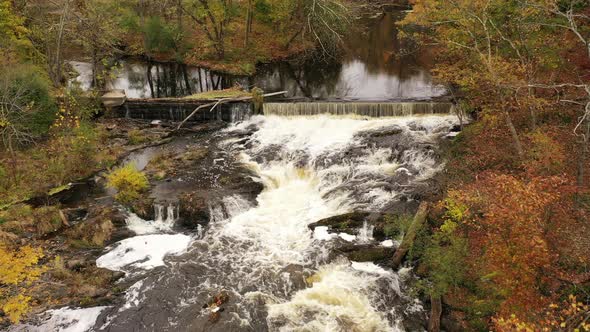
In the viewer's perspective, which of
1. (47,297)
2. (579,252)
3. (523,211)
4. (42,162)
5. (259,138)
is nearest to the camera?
(523,211)

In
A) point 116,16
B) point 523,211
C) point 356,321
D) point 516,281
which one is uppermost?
point 116,16

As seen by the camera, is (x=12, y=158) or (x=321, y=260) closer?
(x=321, y=260)

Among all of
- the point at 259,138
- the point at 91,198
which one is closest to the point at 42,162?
the point at 91,198

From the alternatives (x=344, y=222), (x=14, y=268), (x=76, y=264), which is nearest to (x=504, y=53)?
(x=344, y=222)

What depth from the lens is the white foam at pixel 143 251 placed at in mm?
14281

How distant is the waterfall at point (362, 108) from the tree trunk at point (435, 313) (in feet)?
45.7

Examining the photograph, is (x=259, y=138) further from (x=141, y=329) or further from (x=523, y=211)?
(x=523, y=211)

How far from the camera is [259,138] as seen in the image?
2355 centimetres

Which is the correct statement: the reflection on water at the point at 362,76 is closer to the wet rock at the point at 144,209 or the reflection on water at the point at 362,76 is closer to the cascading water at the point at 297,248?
the cascading water at the point at 297,248

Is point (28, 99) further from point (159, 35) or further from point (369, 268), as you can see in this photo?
point (159, 35)

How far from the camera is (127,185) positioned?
17.5 m

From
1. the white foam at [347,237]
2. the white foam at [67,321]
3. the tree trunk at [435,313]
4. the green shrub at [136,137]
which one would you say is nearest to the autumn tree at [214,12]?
→ the green shrub at [136,137]

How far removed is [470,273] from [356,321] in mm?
3556

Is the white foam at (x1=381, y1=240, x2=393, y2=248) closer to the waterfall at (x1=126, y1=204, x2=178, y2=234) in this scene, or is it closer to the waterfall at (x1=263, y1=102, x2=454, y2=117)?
the waterfall at (x1=126, y1=204, x2=178, y2=234)
